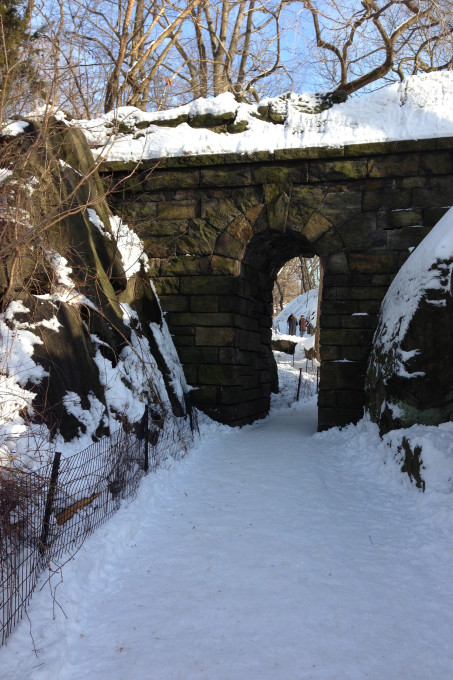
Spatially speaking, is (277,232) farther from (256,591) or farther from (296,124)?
(256,591)

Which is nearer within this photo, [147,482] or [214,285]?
[147,482]

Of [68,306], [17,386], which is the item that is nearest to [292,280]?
[68,306]

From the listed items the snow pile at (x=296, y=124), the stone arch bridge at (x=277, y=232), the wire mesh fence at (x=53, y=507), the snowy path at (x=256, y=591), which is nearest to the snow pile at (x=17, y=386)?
the wire mesh fence at (x=53, y=507)

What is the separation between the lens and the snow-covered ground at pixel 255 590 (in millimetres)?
2445

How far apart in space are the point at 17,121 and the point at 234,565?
5254 millimetres

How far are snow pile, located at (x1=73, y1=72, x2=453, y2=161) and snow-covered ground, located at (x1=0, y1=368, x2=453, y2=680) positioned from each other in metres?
5.10

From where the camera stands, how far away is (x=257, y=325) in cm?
991

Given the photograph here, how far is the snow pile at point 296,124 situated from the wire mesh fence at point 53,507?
4.71 meters

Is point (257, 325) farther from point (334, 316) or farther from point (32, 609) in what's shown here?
point (32, 609)

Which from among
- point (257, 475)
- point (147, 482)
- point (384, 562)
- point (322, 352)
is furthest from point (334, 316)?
point (384, 562)

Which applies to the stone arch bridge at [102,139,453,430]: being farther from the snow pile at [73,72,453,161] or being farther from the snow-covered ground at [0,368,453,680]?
the snow-covered ground at [0,368,453,680]

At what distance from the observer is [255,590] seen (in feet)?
10.2

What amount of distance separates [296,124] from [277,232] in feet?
5.67

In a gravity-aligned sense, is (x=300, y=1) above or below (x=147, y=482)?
above
